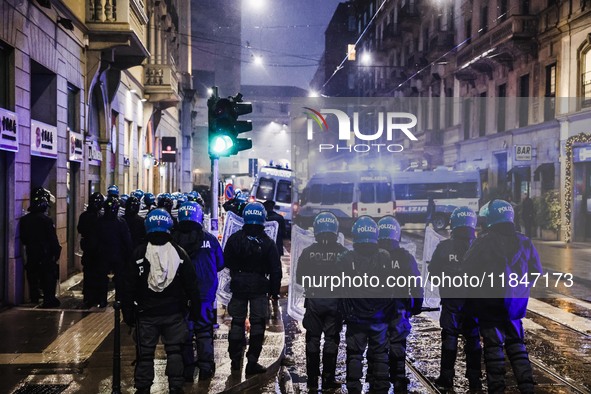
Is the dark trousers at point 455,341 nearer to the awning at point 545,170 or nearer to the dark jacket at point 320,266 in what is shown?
the dark jacket at point 320,266

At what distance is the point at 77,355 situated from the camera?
767cm

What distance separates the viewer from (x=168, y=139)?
105ft

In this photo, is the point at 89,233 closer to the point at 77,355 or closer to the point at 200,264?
the point at 77,355

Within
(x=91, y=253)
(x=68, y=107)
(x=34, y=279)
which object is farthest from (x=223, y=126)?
(x=68, y=107)

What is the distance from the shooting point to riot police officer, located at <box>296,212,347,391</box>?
6.80 meters

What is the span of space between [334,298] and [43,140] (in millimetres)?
7824

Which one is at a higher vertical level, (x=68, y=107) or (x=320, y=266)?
(x=68, y=107)

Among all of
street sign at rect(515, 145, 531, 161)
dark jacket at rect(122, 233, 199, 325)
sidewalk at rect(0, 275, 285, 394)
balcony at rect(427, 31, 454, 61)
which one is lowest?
sidewalk at rect(0, 275, 285, 394)

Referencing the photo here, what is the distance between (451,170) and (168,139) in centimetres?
1328

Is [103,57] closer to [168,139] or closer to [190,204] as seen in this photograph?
[190,204]

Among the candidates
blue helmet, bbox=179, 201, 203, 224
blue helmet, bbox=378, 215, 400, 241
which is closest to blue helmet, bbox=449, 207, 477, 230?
blue helmet, bbox=378, 215, 400, 241

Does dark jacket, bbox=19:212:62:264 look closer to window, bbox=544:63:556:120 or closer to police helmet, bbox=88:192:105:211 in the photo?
police helmet, bbox=88:192:105:211

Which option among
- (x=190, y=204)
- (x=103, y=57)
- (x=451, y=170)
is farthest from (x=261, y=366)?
(x=451, y=170)

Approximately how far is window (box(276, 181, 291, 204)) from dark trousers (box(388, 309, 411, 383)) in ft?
73.2
